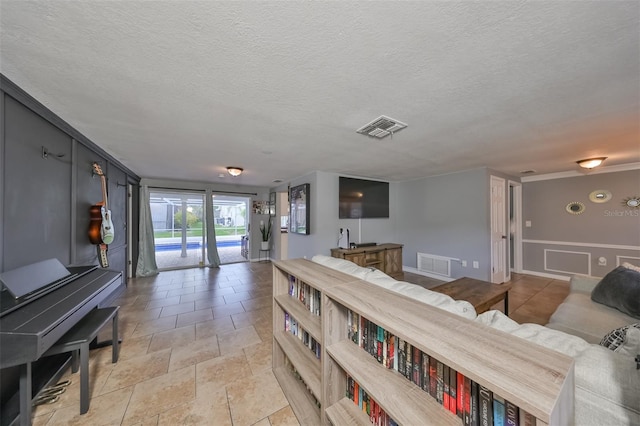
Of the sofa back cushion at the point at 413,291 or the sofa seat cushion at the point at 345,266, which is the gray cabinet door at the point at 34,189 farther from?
the sofa back cushion at the point at 413,291

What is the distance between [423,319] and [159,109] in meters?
2.34

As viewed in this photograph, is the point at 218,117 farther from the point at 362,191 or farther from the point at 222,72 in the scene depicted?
the point at 362,191

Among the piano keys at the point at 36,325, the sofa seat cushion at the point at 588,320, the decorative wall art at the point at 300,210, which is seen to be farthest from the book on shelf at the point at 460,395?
the decorative wall art at the point at 300,210

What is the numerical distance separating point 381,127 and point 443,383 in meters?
1.97

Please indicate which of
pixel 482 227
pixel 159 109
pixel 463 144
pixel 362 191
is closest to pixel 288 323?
pixel 159 109

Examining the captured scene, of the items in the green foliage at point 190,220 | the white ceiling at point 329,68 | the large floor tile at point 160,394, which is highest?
the white ceiling at point 329,68

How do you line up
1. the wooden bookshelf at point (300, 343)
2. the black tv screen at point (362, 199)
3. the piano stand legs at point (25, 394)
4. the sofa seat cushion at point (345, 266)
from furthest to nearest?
the black tv screen at point (362, 199) → the sofa seat cushion at point (345, 266) → the wooden bookshelf at point (300, 343) → the piano stand legs at point (25, 394)

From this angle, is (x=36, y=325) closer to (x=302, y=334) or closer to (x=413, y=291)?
(x=302, y=334)

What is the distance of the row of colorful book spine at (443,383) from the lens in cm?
68

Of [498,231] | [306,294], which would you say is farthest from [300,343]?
[498,231]

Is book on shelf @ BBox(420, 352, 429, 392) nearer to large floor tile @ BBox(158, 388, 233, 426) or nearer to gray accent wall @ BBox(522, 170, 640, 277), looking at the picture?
large floor tile @ BBox(158, 388, 233, 426)

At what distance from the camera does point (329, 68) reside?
1.27 metres

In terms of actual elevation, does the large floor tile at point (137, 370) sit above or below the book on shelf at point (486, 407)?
below

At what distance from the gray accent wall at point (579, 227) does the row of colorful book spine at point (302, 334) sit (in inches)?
225
